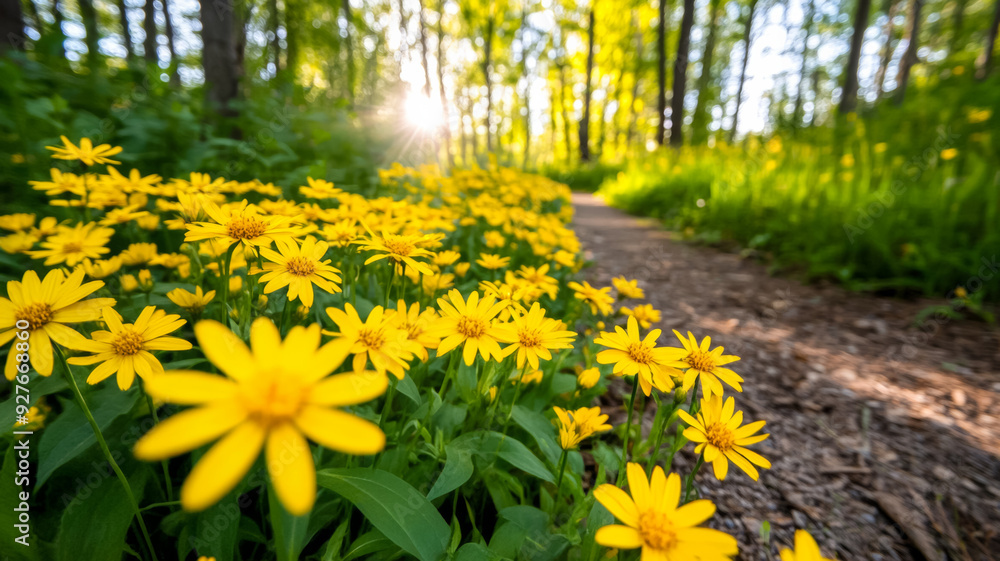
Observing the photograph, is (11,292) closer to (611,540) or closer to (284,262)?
(284,262)

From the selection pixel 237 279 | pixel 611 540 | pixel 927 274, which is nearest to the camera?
pixel 611 540

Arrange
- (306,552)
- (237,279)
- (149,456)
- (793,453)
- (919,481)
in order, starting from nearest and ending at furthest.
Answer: (149,456) < (306,552) < (237,279) < (919,481) < (793,453)

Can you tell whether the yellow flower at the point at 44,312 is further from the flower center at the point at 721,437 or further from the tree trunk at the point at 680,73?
the tree trunk at the point at 680,73

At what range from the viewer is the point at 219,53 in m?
3.76

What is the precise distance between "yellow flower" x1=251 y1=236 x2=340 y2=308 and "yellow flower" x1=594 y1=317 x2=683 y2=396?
0.63 meters

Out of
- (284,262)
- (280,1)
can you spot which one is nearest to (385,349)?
(284,262)

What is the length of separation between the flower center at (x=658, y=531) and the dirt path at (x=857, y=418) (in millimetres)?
806

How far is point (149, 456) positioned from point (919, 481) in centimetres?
222

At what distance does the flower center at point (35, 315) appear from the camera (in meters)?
0.72

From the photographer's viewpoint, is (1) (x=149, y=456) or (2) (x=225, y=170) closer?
(1) (x=149, y=456)

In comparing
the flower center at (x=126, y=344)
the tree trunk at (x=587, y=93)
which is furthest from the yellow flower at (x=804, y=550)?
the tree trunk at (x=587, y=93)

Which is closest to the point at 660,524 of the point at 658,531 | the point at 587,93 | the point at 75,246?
the point at 658,531

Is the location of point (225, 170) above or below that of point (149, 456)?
above

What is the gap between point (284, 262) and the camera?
0.89 m
